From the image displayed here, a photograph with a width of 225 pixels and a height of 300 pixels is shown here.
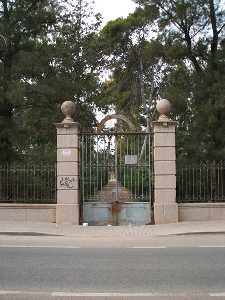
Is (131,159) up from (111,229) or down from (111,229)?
up

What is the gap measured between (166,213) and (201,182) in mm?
1764

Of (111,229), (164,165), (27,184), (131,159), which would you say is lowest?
(111,229)

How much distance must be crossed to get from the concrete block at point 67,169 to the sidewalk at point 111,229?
1777 millimetres

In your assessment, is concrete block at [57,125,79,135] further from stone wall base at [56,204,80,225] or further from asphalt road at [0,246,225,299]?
asphalt road at [0,246,225,299]

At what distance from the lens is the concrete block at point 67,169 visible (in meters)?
20.6

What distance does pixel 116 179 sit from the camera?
20.3 metres

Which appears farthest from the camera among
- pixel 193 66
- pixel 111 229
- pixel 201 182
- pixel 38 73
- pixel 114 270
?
pixel 193 66

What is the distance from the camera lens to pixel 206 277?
947 centimetres

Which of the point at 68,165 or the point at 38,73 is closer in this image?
the point at 68,165

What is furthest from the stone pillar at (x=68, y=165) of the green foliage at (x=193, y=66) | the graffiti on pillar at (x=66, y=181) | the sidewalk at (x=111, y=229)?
the green foliage at (x=193, y=66)

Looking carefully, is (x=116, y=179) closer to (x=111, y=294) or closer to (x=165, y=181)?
(x=165, y=181)

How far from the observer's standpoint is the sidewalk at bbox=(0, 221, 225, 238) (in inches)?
693

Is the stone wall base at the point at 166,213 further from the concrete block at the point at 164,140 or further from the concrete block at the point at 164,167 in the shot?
the concrete block at the point at 164,140

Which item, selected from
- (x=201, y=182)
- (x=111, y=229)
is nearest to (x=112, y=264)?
(x=111, y=229)
